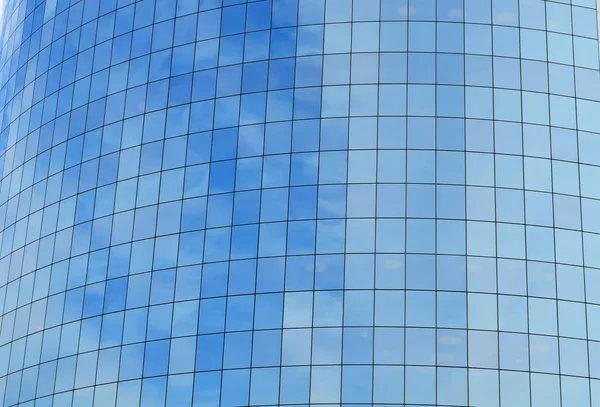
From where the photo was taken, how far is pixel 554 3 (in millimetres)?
53562

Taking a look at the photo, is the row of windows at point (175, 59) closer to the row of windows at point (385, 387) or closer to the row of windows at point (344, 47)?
the row of windows at point (344, 47)

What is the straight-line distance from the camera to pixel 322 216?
49094mm

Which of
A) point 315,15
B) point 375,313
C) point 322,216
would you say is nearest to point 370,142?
point 322,216

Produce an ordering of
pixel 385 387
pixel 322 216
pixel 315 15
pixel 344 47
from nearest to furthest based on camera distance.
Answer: pixel 385 387 < pixel 322 216 < pixel 344 47 < pixel 315 15

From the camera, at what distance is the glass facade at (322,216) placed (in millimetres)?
46625

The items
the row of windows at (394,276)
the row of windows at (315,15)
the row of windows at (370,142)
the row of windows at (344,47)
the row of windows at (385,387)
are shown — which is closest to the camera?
the row of windows at (385,387)

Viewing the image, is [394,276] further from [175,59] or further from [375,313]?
[175,59]

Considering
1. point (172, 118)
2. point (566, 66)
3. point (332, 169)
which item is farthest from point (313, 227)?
point (566, 66)

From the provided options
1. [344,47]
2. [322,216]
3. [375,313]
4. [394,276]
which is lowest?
[375,313]

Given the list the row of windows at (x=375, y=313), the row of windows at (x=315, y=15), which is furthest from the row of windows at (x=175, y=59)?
the row of windows at (x=375, y=313)

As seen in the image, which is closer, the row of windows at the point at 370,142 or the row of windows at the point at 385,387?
the row of windows at the point at 385,387

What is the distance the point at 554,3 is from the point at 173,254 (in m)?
24.1

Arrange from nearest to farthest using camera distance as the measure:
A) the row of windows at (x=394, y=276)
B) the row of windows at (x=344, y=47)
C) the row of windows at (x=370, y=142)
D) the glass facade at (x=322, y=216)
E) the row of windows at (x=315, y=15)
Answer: the glass facade at (x=322, y=216) → the row of windows at (x=394, y=276) → the row of windows at (x=370, y=142) → the row of windows at (x=344, y=47) → the row of windows at (x=315, y=15)

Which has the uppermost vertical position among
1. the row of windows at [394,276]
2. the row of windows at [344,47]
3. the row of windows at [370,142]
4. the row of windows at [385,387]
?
the row of windows at [344,47]
